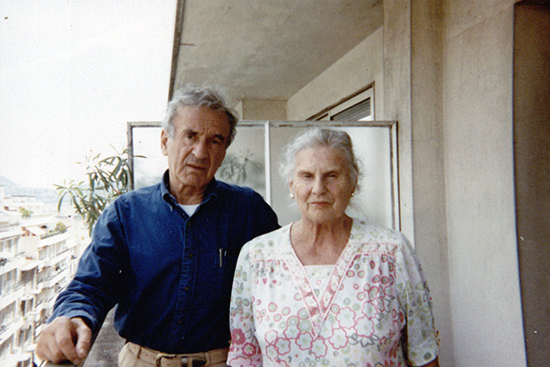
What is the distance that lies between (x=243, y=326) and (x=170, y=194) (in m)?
0.63

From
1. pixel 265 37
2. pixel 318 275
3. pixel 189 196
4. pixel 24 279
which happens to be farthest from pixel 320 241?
pixel 265 37

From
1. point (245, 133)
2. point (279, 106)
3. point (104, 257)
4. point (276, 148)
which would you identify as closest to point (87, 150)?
point (245, 133)

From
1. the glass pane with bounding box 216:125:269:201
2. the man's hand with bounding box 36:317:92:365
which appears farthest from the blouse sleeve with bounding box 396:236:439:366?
the glass pane with bounding box 216:125:269:201

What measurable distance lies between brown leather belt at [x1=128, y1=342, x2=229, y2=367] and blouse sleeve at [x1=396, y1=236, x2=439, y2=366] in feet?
2.37

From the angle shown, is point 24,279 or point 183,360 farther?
point 24,279

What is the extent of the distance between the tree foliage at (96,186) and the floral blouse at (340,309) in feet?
8.88

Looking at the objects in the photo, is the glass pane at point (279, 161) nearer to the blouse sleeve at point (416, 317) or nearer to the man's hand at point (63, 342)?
the blouse sleeve at point (416, 317)

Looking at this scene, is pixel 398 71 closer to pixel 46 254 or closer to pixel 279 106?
pixel 46 254

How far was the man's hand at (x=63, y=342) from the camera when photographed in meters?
1.06

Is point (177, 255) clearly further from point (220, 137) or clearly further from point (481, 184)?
point (481, 184)

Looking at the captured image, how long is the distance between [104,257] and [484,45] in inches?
102

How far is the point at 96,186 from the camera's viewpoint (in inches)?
151

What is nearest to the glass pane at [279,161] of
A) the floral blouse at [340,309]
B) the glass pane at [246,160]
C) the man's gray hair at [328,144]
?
the glass pane at [246,160]

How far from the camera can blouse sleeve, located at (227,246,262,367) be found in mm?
1418
